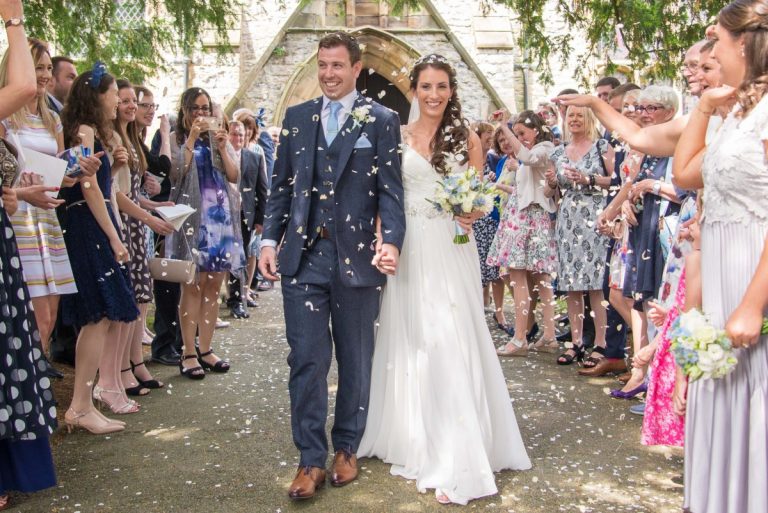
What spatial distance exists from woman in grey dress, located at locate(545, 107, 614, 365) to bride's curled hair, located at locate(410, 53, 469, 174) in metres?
2.66

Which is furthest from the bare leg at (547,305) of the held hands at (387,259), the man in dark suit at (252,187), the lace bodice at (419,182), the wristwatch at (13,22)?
the wristwatch at (13,22)

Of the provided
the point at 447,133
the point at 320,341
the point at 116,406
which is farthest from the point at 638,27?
the point at 116,406

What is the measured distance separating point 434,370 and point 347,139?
1.36 metres

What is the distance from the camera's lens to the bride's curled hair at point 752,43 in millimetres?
2844

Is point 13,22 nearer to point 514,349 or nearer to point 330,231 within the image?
point 330,231

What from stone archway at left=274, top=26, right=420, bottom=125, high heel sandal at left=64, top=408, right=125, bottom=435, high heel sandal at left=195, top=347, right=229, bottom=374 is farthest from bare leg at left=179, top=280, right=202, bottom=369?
stone archway at left=274, top=26, right=420, bottom=125

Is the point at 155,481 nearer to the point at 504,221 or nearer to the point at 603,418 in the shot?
the point at 603,418

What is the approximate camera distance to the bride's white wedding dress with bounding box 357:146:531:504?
4.42 metres

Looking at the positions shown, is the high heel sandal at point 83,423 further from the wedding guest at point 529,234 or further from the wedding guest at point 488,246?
the wedding guest at point 488,246

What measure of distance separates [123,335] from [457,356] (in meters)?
2.82

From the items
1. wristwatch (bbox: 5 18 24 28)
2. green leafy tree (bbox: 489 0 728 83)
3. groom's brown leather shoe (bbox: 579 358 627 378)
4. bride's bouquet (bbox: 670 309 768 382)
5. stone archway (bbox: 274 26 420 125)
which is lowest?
groom's brown leather shoe (bbox: 579 358 627 378)

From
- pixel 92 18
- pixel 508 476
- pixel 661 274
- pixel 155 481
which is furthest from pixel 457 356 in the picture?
pixel 92 18

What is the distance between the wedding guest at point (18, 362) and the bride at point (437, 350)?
181cm

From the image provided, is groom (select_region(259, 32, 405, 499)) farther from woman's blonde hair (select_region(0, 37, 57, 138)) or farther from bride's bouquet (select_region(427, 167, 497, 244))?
woman's blonde hair (select_region(0, 37, 57, 138))
